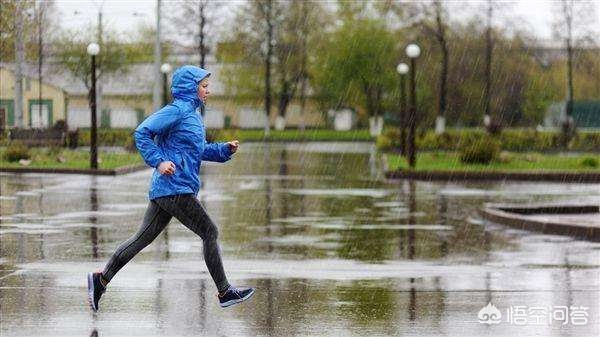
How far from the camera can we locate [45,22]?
72.6m

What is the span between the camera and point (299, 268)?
11367 millimetres

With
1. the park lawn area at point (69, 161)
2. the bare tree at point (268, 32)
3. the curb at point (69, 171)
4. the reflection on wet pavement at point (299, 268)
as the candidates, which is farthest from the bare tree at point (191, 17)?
the reflection on wet pavement at point (299, 268)

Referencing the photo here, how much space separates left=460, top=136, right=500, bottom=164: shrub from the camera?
3253cm

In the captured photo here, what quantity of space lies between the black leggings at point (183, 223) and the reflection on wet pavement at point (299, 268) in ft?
1.06

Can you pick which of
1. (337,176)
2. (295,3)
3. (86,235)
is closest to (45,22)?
(295,3)

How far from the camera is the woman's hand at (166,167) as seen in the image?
819 cm

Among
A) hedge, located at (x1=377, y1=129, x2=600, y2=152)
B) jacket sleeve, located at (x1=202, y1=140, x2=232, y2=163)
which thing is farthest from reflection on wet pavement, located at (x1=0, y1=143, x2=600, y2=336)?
hedge, located at (x1=377, y1=129, x2=600, y2=152)

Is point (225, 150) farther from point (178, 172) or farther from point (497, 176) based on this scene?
point (497, 176)

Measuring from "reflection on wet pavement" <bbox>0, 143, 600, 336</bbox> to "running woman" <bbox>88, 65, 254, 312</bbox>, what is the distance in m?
0.29

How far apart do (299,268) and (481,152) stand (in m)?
21.8

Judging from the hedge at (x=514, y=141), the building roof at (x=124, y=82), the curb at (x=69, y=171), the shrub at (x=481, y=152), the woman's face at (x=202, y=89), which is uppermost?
the woman's face at (x=202, y=89)

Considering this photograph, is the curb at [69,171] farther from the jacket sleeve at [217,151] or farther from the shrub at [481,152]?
the jacket sleeve at [217,151]

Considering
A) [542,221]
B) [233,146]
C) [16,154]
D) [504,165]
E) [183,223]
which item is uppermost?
[233,146]

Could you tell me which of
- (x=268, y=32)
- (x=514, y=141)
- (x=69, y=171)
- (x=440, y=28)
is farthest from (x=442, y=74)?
(x=69, y=171)
